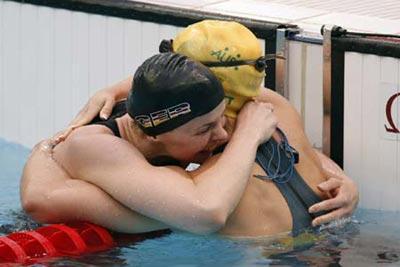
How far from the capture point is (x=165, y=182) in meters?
4.48

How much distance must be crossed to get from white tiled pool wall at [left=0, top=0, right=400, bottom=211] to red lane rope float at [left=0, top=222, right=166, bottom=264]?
118cm

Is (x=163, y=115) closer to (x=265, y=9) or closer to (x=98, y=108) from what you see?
(x=98, y=108)

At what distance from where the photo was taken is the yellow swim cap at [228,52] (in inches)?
185

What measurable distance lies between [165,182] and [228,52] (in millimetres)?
501

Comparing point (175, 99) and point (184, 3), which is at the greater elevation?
point (184, 3)

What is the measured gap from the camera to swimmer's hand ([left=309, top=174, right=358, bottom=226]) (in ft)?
15.8

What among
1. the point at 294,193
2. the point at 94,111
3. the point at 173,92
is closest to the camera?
the point at 173,92

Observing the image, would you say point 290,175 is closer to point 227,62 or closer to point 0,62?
point 227,62

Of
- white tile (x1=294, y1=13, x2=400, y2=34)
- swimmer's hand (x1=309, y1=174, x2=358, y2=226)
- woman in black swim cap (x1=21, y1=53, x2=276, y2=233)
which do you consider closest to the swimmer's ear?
woman in black swim cap (x1=21, y1=53, x2=276, y2=233)

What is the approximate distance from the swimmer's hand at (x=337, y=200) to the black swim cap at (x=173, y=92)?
1.89ft

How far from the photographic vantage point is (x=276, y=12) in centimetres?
603

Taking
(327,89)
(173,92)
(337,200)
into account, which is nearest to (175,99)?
(173,92)

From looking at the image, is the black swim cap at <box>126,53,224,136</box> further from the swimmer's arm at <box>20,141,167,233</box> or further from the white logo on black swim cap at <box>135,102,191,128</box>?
the swimmer's arm at <box>20,141,167,233</box>

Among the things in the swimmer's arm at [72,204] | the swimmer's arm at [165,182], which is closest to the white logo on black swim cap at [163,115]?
the swimmer's arm at [165,182]
